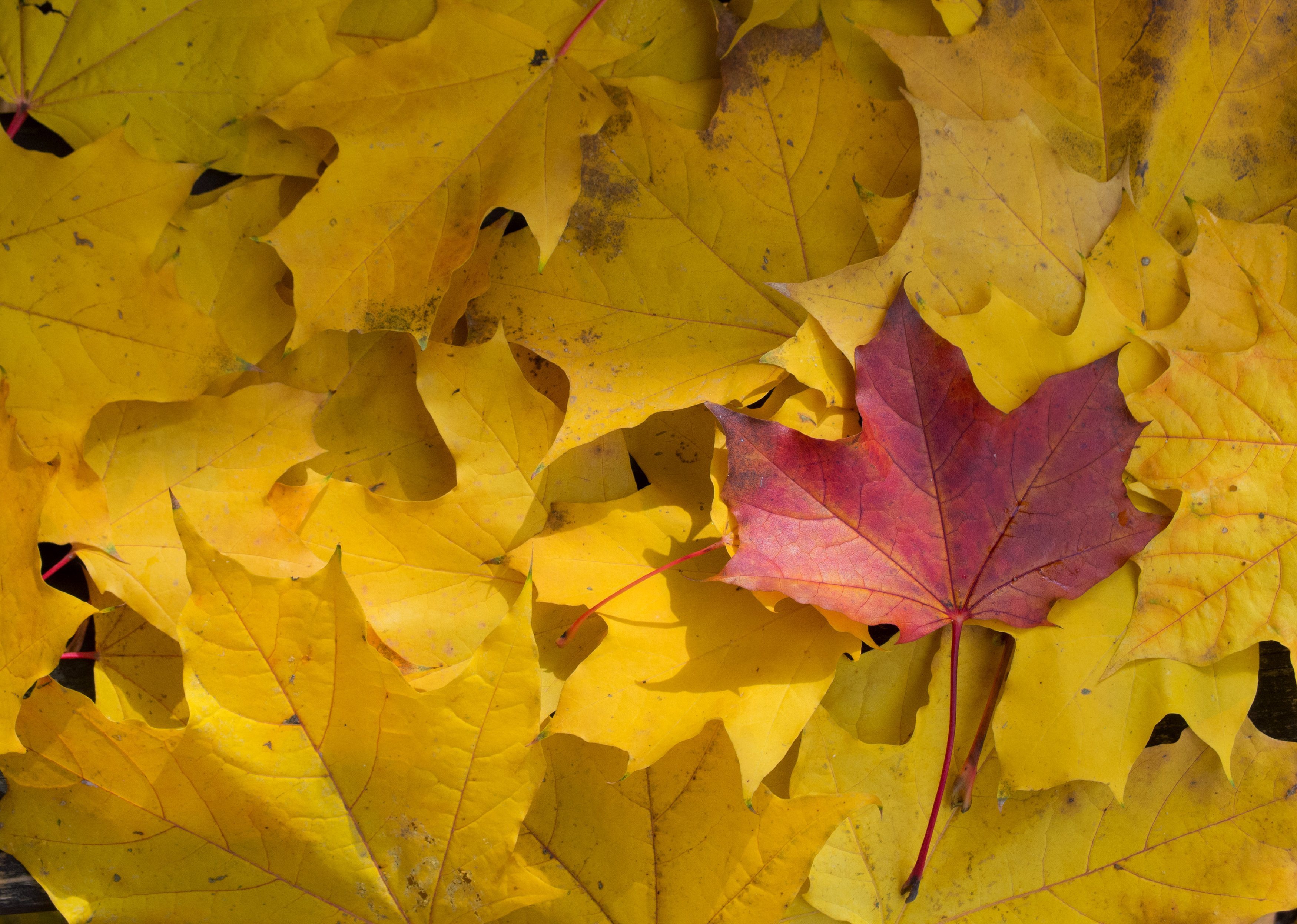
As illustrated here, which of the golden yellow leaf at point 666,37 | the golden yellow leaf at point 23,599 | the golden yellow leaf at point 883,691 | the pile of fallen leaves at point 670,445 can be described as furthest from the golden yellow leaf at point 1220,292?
the golden yellow leaf at point 23,599

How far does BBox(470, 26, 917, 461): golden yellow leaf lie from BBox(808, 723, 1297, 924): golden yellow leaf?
487 mm

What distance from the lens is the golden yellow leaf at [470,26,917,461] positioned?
2.67 ft

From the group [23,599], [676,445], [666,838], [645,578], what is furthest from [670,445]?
[23,599]

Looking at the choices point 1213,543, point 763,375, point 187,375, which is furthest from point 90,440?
point 1213,543

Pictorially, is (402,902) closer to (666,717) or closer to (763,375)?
(666,717)

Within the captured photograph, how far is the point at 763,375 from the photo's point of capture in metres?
0.82

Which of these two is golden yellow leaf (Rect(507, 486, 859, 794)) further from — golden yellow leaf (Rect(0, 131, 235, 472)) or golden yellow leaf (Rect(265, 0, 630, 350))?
golden yellow leaf (Rect(0, 131, 235, 472))

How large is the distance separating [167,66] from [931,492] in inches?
32.0

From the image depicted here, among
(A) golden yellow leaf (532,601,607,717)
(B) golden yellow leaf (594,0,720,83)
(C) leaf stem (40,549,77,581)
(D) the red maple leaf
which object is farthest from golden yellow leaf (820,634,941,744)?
(C) leaf stem (40,549,77,581)

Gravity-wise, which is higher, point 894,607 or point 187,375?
point 187,375

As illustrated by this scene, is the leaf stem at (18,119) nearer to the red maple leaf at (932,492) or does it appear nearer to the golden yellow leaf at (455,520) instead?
the golden yellow leaf at (455,520)

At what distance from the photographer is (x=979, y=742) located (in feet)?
2.73

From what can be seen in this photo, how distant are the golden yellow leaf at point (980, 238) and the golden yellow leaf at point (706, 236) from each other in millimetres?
71

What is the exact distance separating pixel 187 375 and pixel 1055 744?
870 mm
